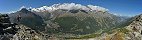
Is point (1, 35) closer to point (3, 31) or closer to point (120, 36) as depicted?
point (3, 31)

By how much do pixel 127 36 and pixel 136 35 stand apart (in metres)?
9.80

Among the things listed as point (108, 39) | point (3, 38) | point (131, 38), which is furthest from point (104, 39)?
point (3, 38)

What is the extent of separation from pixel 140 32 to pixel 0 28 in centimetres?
9663

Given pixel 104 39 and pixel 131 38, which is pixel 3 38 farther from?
pixel 131 38

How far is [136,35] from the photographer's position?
180750mm

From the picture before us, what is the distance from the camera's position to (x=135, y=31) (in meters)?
186

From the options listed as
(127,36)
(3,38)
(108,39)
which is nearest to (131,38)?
(127,36)

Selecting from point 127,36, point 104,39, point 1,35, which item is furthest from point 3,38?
point 127,36

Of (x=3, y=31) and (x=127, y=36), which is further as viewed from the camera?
(x=3, y=31)

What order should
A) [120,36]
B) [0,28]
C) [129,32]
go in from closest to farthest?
[120,36]
[129,32]
[0,28]

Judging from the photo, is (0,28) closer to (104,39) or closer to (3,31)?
(3,31)

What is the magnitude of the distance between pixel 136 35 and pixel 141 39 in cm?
714

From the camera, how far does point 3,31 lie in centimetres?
19512

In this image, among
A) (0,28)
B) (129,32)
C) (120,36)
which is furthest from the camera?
(0,28)
